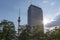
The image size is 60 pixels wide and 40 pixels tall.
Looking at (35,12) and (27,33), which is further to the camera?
(35,12)

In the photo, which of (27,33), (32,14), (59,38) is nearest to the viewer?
(59,38)

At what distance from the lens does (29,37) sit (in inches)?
1555

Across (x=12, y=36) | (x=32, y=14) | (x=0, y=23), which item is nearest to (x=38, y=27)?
(x=12, y=36)

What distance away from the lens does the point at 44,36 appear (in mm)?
40000

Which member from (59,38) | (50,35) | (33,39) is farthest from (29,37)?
(59,38)

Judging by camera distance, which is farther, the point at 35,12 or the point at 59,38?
the point at 35,12

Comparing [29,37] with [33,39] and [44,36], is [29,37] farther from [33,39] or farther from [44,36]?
[44,36]

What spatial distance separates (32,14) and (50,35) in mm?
109207

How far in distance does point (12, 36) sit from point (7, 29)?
9.41 ft

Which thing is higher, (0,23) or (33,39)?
(0,23)

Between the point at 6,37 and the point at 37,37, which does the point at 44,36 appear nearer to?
the point at 37,37

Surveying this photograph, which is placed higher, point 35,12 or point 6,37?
point 35,12

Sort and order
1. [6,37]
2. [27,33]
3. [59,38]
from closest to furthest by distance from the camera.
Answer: [59,38] → [6,37] → [27,33]

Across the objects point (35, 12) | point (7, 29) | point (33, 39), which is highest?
point (35, 12)
